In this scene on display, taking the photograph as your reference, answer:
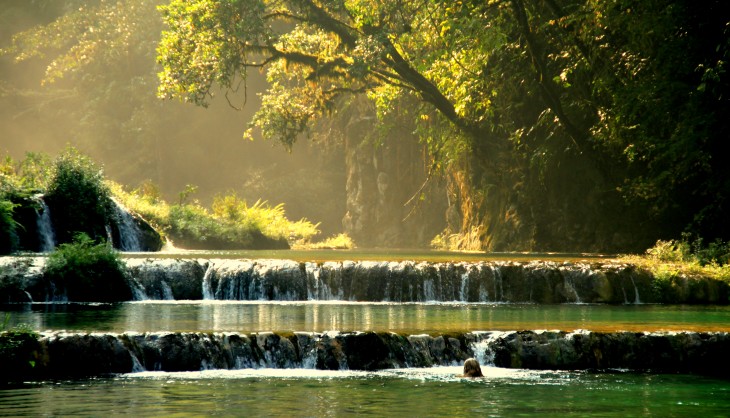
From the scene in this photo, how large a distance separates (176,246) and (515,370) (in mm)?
24311

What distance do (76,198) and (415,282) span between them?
10.7m

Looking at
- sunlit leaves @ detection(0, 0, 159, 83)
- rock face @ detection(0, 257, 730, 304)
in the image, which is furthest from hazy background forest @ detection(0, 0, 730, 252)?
sunlit leaves @ detection(0, 0, 159, 83)

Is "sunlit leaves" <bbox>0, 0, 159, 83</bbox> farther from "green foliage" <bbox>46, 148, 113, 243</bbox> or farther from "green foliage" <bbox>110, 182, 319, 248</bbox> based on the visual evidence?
"green foliage" <bbox>46, 148, 113, 243</bbox>

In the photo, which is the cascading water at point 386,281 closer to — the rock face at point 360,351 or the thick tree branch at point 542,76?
the thick tree branch at point 542,76

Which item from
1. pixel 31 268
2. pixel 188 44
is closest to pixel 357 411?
pixel 31 268

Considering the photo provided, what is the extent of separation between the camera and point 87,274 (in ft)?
75.2

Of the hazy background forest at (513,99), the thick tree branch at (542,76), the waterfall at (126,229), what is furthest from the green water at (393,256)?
the thick tree branch at (542,76)

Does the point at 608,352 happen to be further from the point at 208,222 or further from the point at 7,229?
the point at 208,222

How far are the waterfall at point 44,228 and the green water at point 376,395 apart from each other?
49.6ft

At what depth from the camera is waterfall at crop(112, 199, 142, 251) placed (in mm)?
32094

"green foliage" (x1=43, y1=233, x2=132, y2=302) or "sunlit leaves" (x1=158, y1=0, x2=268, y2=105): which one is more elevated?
"sunlit leaves" (x1=158, y1=0, x2=268, y2=105)

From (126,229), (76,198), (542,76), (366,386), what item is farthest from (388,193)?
(366,386)

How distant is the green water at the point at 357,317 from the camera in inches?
655

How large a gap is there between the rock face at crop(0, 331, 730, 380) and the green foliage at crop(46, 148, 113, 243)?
1484 centimetres
